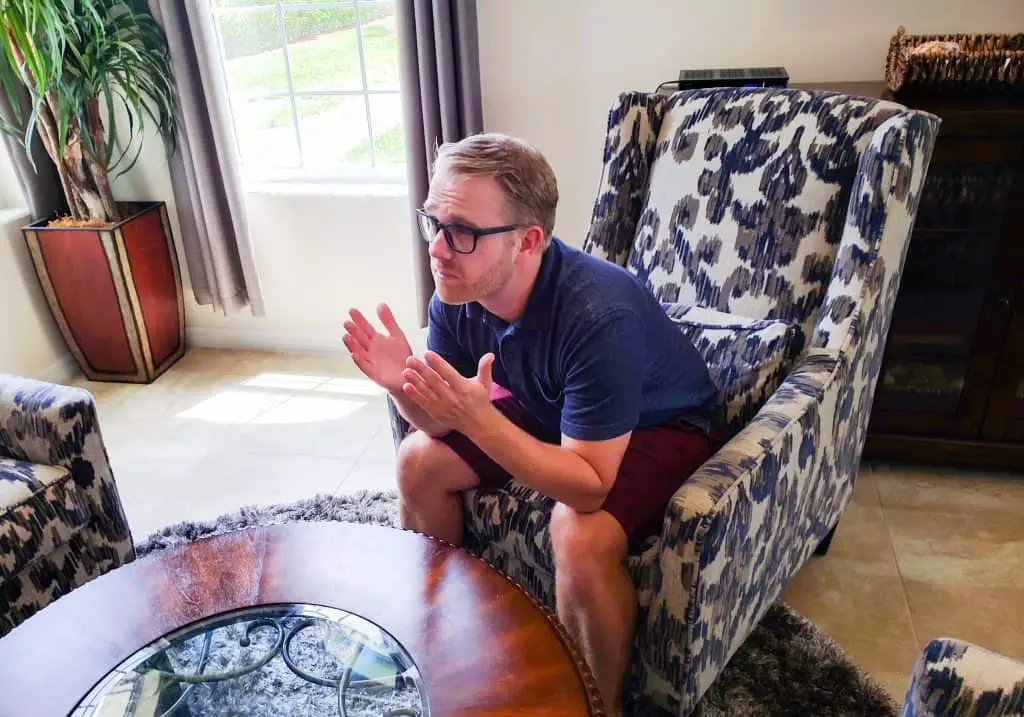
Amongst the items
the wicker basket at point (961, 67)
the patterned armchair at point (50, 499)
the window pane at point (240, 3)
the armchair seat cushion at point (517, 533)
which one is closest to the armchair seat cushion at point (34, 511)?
the patterned armchair at point (50, 499)

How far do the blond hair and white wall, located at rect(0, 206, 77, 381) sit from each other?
2.08 m

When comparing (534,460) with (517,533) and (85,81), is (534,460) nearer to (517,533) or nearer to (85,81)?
(517,533)

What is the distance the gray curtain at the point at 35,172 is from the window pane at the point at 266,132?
0.65m

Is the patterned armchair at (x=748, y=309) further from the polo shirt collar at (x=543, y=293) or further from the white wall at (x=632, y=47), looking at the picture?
the white wall at (x=632, y=47)

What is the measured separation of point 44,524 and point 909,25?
7.75 ft

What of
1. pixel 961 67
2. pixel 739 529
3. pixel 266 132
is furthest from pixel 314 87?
pixel 739 529

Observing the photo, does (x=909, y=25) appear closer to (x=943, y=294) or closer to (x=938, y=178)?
(x=938, y=178)

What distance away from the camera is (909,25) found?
2158 millimetres

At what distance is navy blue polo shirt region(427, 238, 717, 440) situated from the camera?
1.26 meters

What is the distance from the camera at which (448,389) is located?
1179 mm

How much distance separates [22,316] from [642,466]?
2340 mm

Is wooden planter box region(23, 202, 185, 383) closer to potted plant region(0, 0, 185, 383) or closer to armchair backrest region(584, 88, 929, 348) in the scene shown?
potted plant region(0, 0, 185, 383)

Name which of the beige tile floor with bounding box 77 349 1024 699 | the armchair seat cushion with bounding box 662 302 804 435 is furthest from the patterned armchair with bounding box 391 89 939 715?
the beige tile floor with bounding box 77 349 1024 699

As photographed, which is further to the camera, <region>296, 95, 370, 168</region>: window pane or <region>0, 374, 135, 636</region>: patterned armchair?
<region>296, 95, 370, 168</region>: window pane
